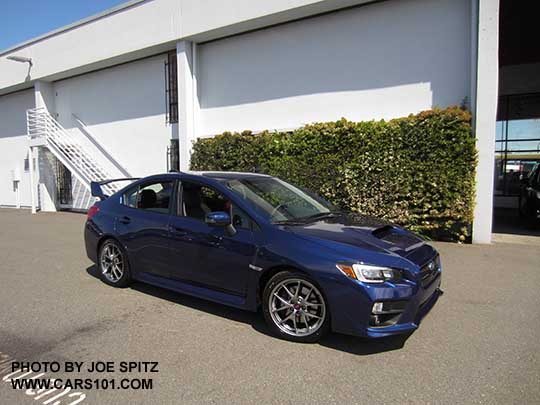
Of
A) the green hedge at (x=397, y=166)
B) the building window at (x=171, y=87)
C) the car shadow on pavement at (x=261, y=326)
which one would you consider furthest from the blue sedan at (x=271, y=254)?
the building window at (x=171, y=87)

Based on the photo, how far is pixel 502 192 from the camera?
1611 cm

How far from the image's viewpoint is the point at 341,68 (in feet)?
32.6

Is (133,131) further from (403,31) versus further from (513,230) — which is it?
(513,230)

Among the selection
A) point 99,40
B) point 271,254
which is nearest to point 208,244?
point 271,254

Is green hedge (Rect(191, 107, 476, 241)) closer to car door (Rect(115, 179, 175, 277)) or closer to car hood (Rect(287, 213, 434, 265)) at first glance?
car hood (Rect(287, 213, 434, 265))

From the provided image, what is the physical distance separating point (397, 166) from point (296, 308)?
18.2 ft

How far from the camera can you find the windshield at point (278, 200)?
416cm

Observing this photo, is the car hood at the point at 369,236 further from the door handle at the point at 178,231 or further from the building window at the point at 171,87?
the building window at the point at 171,87

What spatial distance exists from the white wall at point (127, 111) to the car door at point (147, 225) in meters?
8.46

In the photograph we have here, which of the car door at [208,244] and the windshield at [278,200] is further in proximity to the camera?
the windshield at [278,200]

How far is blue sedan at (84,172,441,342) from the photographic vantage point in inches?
131

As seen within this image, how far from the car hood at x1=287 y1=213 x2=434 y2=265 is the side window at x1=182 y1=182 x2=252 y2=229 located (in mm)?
938

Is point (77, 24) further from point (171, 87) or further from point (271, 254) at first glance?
point (271, 254)

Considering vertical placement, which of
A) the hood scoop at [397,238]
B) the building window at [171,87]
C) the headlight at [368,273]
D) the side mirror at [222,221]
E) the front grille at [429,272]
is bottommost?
the front grille at [429,272]
